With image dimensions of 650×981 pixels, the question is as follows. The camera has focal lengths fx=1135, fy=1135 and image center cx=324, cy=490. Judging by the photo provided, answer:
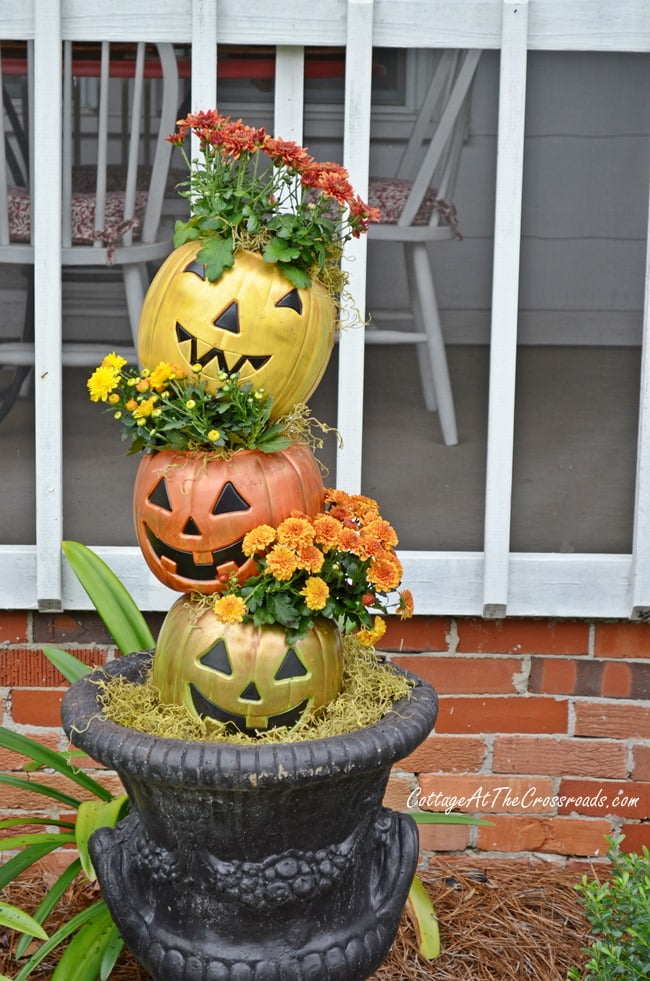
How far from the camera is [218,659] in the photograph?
1.84 meters

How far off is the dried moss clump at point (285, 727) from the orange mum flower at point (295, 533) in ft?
0.97

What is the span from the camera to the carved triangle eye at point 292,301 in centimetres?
186

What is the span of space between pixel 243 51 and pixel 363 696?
1.57m

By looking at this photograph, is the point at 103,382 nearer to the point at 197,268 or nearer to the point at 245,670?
the point at 197,268

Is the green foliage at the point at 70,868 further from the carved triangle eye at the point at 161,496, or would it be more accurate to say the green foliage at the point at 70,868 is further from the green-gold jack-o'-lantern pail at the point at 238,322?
the green-gold jack-o'-lantern pail at the point at 238,322

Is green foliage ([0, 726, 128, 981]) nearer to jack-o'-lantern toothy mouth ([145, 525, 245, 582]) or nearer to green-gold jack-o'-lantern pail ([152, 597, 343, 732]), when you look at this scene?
green-gold jack-o'-lantern pail ([152, 597, 343, 732])

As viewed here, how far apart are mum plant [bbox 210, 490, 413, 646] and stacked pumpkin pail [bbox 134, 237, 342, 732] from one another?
28 millimetres

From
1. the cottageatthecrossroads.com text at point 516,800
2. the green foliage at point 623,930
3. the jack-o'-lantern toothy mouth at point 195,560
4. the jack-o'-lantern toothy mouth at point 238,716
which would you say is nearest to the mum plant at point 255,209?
the jack-o'-lantern toothy mouth at point 195,560

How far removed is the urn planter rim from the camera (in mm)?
1715

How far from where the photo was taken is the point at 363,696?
1999 millimetres

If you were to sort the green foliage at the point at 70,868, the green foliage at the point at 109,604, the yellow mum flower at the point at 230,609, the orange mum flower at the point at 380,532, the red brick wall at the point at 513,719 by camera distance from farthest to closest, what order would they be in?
1. the red brick wall at the point at 513,719
2. the green foliage at the point at 109,604
3. the green foliage at the point at 70,868
4. the orange mum flower at the point at 380,532
5. the yellow mum flower at the point at 230,609

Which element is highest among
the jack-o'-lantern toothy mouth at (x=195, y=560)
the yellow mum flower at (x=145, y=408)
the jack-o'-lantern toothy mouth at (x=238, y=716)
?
the yellow mum flower at (x=145, y=408)

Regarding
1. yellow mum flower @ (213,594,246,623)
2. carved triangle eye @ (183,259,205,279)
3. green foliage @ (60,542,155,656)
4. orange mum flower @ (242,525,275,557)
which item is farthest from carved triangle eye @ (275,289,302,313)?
green foliage @ (60,542,155,656)

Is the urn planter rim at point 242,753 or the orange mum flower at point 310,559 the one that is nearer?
the urn planter rim at point 242,753
